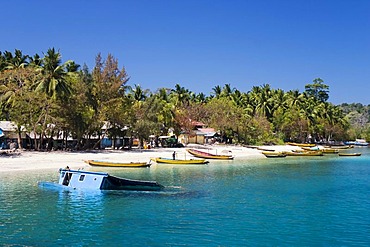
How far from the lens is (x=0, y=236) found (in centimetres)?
1698

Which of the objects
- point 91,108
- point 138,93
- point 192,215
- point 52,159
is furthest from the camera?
point 138,93

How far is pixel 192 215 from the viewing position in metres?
21.0

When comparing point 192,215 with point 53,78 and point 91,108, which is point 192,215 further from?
point 91,108

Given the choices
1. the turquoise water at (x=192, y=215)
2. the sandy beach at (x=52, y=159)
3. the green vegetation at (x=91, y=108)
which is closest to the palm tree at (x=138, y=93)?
the green vegetation at (x=91, y=108)

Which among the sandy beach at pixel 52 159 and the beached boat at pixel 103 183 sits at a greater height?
the sandy beach at pixel 52 159

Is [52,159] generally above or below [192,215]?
above

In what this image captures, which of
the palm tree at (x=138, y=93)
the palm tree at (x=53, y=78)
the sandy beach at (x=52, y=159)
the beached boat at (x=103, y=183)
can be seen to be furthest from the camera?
the palm tree at (x=138, y=93)

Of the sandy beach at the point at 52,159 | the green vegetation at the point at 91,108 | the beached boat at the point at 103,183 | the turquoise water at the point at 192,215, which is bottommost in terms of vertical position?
the turquoise water at the point at 192,215

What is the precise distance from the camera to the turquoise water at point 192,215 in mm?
16984

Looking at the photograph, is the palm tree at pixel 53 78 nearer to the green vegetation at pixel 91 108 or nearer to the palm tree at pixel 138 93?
the green vegetation at pixel 91 108

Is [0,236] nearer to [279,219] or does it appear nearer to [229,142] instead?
[279,219]

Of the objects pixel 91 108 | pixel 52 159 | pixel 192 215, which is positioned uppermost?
pixel 91 108

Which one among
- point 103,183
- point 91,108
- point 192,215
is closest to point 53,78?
point 91,108

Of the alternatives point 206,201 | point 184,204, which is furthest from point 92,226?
point 206,201
